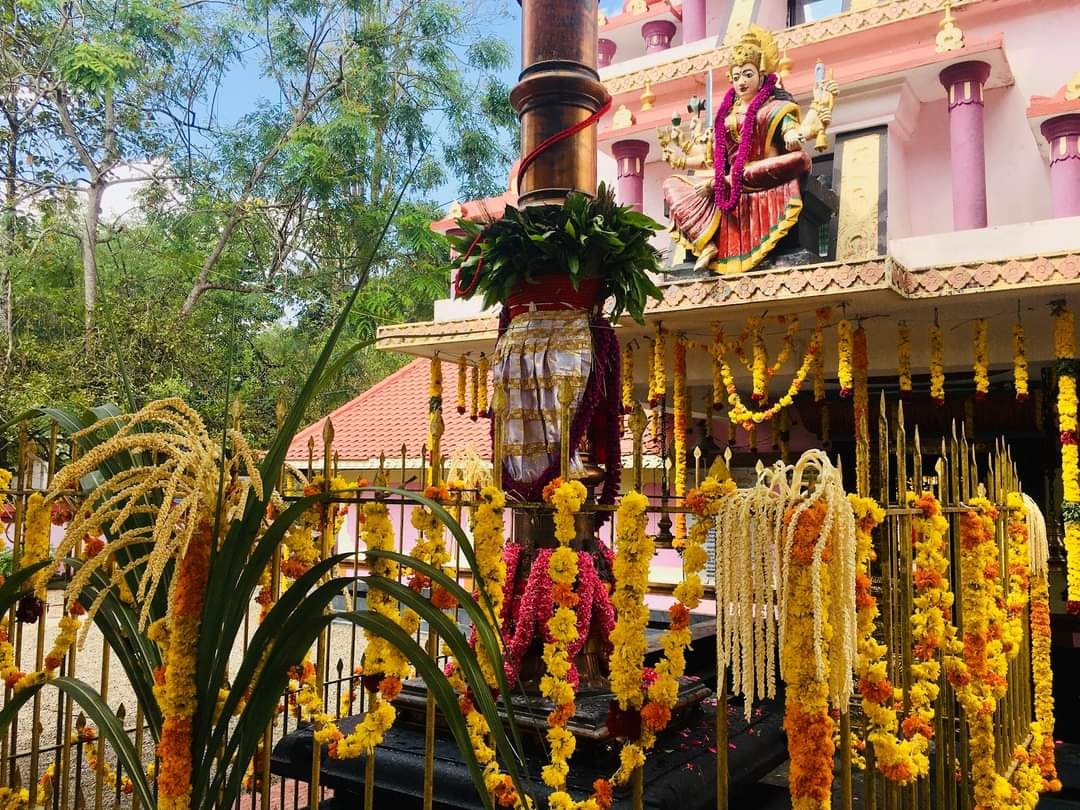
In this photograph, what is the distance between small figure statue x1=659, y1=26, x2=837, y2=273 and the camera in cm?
823

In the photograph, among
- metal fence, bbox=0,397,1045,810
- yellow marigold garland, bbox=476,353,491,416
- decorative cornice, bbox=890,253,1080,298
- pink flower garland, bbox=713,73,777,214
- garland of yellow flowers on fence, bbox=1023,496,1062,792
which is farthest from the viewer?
yellow marigold garland, bbox=476,353,491,416

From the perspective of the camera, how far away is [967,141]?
8.46 m

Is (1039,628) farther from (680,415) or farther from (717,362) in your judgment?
(680,415)

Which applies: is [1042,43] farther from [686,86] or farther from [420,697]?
[420,697]

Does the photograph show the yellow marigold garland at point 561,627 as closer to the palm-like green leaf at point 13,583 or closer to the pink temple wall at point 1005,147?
the palm-like green leaf at point 13,583

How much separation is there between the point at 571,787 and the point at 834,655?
1387 mm

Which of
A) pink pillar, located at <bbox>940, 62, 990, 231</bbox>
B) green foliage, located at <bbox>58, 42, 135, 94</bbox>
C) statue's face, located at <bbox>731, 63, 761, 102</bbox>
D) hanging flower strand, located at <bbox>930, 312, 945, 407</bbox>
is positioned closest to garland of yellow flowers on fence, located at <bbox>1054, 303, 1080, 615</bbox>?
hanging flower strand, located at <bbox>930, 312, 945, 407</bbox>

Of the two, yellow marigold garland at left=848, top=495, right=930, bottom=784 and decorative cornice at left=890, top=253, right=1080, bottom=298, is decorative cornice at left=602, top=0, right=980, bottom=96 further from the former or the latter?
yellow marigold garland at left=848, top=495, right=930, bottom=784

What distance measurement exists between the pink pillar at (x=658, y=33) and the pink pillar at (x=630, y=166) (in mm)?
3007

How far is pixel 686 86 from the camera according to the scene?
10.5 meters

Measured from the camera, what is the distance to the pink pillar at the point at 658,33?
42.3 feet

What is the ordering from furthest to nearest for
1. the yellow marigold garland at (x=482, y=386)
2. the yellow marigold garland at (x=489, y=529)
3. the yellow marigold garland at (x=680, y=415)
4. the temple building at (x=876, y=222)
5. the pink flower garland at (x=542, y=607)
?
the yellow marigold garland at (x=482, y=386)
the yellow marigold garland at (x=680, y=415)
the temple building at (x=876, y=222)
the pink flower garland at (x=542, y=607)
the yellow marigold garland at (x=489, y=529)

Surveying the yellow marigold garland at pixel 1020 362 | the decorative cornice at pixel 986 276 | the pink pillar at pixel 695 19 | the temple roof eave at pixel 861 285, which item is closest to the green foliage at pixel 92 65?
the pink pillar at pixel 695 19

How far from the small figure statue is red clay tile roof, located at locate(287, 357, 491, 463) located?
4.59 m
